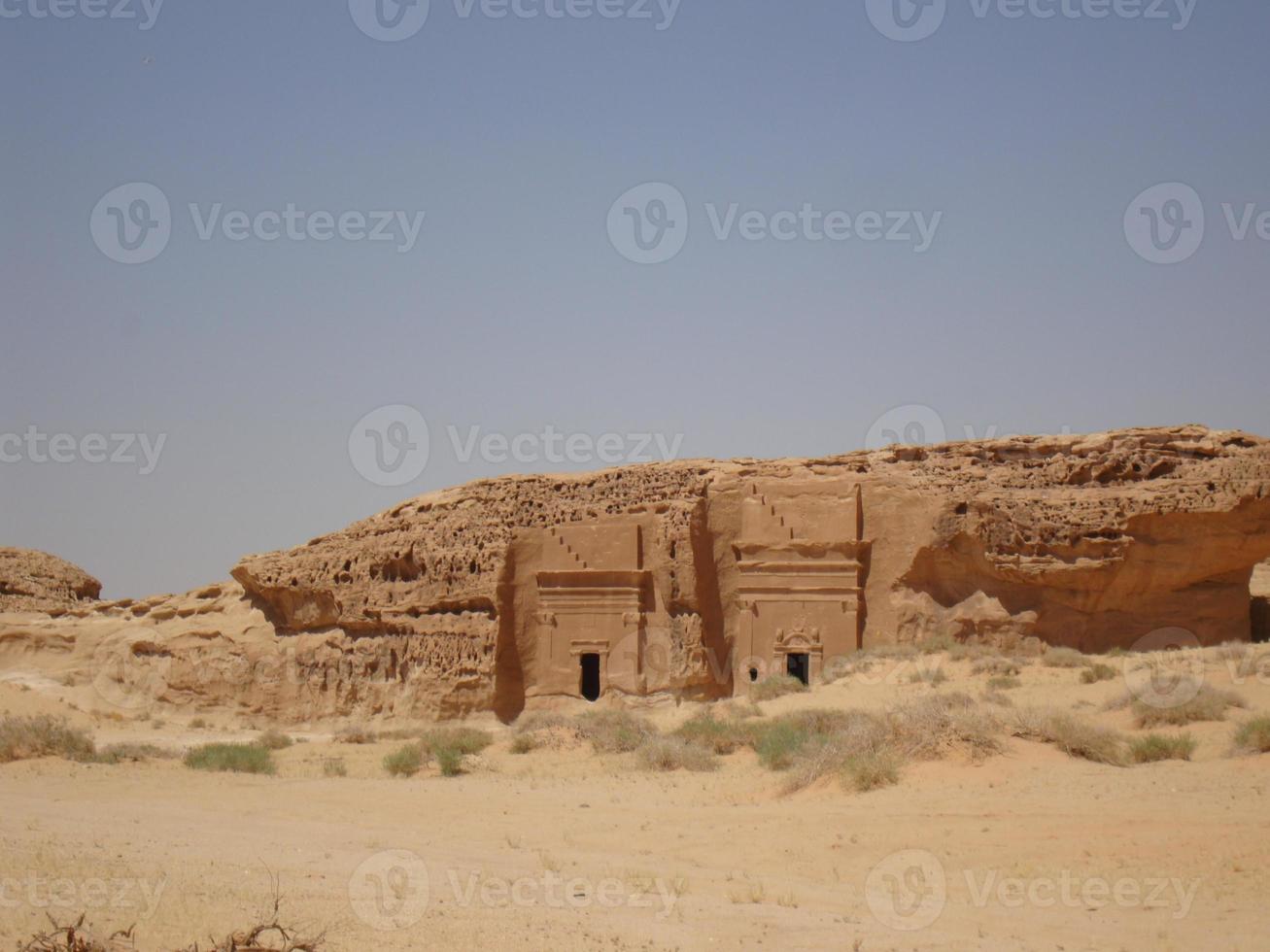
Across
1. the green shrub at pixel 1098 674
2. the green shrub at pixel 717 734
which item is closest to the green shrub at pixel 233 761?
the green shrub at pixel 717 734

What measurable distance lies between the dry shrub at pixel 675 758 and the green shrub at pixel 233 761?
6.54 m

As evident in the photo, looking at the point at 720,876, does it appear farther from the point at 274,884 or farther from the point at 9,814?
the point at 9,814

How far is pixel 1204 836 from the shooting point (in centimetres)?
1155

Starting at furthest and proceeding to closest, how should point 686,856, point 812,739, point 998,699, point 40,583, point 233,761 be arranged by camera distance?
point 40,583, point 233,761, point 998,699, point 812,739, point 686,856

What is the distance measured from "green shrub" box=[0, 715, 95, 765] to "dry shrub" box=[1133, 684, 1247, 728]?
56.4ft

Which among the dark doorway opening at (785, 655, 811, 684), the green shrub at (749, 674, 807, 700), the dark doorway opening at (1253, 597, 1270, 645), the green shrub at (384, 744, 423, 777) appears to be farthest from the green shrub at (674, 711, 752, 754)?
the dark doorway opening at (1253, 597, 1270, 645)

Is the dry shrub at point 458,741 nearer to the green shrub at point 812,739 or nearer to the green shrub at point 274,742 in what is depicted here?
the green shrub at point 274,742

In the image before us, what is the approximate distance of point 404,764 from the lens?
2005 centimetres

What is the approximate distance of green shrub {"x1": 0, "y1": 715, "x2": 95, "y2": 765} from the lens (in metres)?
21.0

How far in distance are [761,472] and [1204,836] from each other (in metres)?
19.3

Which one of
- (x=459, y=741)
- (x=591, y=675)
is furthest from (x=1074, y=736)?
(x=591, y=675)

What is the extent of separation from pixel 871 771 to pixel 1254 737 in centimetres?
466

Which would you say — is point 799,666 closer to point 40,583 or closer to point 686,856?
point 686,856

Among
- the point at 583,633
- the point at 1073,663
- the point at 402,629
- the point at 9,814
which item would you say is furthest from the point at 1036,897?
the point at 402,629
